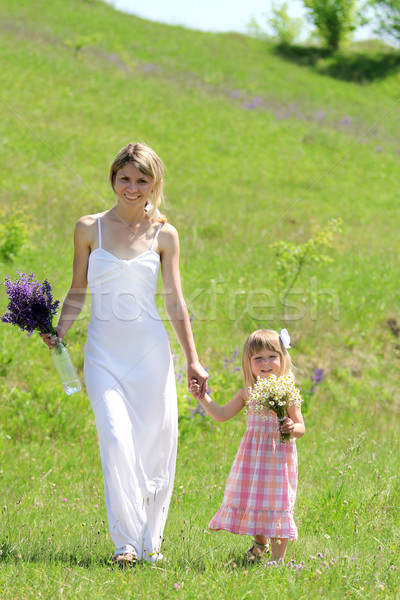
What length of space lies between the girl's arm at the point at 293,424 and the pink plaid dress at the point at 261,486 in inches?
3.8

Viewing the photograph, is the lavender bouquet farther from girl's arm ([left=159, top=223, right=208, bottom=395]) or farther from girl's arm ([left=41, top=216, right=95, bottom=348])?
girl's arm ([left=41, top=216, right=95, bottom=348])

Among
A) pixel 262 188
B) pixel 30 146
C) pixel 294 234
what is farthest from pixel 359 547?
pixel 262 188

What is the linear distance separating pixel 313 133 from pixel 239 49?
19.8m

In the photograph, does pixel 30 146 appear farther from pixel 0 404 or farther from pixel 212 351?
pixel 0 404

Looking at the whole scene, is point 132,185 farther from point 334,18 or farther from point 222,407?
point 334,18

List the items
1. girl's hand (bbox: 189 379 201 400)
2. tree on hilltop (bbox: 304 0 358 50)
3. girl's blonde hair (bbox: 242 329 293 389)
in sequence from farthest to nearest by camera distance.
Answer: tree on hilltop (bbox: 304 0 358 50), girl's hand (bbox: 189 379 201 400), girl's blonde hair (bbox: 242 329 293 389)


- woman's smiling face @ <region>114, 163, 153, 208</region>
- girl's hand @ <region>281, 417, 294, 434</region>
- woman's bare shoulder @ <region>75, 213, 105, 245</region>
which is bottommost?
girl's hand @ <region>281, 417, 294, 434</region>

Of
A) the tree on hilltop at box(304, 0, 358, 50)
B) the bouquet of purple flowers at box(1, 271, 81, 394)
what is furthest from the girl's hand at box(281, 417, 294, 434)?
the tree on hilltop at box(304, 0, 358, 50)

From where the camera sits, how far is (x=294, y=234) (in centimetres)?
1389

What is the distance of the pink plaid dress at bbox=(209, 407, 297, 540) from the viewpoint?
3900 mm

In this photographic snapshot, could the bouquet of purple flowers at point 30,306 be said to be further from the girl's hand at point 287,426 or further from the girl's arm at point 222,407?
the girl's hand at point 287,426

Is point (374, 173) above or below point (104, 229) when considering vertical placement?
above

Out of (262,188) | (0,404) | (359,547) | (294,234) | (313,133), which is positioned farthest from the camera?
(313,133)

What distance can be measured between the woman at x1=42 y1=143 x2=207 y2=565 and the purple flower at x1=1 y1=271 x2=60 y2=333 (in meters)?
0.14
